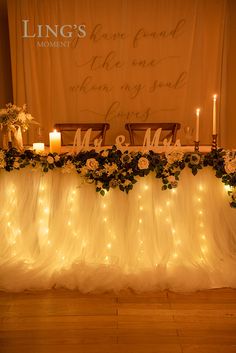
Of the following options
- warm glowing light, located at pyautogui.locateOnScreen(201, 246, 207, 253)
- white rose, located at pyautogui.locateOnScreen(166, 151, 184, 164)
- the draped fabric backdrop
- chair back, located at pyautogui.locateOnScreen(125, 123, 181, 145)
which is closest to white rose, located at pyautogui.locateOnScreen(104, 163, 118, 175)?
white rose, located at pyautogui.locateOnScreen(166, 151, 184, 164)

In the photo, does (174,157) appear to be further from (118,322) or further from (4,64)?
(4,64)

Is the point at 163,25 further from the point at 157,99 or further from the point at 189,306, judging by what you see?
the point at 189,306

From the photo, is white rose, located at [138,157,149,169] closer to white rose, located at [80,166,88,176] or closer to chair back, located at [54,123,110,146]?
white rose, located at [80,166,88,176]

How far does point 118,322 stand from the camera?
1685 mm

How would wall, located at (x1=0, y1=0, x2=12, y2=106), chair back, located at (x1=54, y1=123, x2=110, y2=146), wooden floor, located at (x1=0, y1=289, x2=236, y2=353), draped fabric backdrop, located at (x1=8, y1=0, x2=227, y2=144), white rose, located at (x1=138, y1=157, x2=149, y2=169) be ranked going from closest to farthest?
wooden floor, located at (x1=0, y1=289, x2=236, y2=353)
white rose, located at (x1=138, y1=157, x2=149, y2=169)
chair back, located at (x1=54, y1=123, x2=110, y2=146)
draped fabric backdrop, located at (x1=8, y1=0, x2=227, y2=144)
wall, located at (x1=0, y1=0, x2=12, y2=106)

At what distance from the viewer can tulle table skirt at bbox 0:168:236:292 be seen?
2053 mm

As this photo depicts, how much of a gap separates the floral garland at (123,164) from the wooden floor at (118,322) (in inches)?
23.1

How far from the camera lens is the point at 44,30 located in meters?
4.14

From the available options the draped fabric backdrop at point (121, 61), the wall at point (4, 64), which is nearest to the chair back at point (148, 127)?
the draped fabric backdrop at point (121, 61)

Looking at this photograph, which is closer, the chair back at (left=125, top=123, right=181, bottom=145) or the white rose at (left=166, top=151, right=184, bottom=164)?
the white rose at (left=166, top=151, right=184, bottom=164)

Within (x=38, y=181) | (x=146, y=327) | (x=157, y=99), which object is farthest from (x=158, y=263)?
(x=157, y=99)

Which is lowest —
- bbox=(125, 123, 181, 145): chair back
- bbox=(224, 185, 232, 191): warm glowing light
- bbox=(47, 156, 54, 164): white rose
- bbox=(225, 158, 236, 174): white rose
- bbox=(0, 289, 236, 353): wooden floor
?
bbox=(0, 289, 236, 353): wooden floor

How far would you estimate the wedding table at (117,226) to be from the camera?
2.05 meters

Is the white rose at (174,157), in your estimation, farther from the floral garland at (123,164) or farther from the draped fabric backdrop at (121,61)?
the draped fabric backdrop at (121,61)
